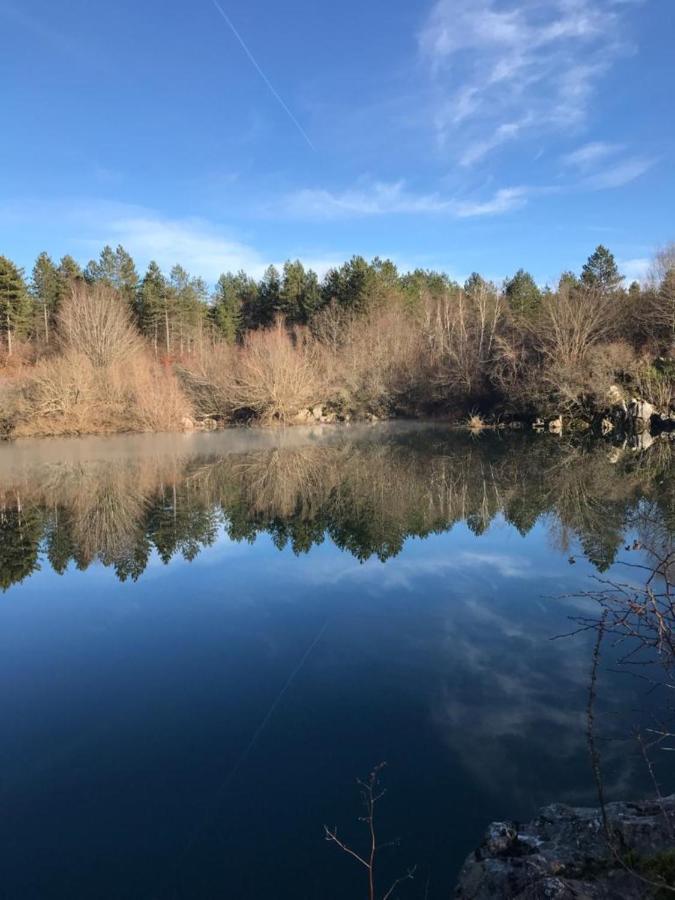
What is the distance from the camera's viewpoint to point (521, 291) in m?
52.1

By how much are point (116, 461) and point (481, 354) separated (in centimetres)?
2220

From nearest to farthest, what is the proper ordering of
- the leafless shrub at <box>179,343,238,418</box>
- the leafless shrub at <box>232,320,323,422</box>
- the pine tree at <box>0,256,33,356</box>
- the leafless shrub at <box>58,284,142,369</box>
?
the leafless shrub at <box>232,320,323,422</box>, the leafless shrub at <box>179,343,238,418</box>, the leafless shrub at <box>58,284,142,369</box>, the pine tree at <box>0,256,33,356</box>

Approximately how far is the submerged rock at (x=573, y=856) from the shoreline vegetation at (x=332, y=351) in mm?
27752

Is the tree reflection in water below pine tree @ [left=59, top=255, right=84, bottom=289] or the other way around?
below

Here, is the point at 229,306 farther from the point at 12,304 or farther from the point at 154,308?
the point at 12,304

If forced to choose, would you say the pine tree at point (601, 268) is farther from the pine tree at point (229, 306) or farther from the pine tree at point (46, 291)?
the pine tree at point (46, 291)

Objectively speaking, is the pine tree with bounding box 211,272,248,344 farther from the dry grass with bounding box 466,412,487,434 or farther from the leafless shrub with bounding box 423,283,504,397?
the dry grass with bounding box 466,412,487,434

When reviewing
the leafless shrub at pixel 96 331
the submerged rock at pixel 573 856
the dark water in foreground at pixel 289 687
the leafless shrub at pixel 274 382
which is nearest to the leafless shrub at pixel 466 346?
the leafless shrub at pixel 274 382

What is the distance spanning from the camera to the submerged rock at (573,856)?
2.44 meters

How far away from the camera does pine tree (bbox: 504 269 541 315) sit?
161 ft

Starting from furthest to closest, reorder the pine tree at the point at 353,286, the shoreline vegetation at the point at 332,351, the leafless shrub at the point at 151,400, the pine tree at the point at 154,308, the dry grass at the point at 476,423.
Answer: the pine tree at the point at 154,308 < the pine tree at the point at 353,286 < the leafless shrub at the point at 151,400 < the dry grass at the point at 476,423 < the shoreline vegetation at the point at 332,351

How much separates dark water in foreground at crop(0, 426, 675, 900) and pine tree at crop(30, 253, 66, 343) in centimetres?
4545

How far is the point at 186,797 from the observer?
4133 millimetres

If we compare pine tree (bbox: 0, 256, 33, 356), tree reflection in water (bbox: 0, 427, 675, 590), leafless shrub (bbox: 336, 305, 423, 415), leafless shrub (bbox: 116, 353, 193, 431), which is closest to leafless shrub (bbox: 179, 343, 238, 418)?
leafless shrub (bbox: 116, 353, 193, 431)
